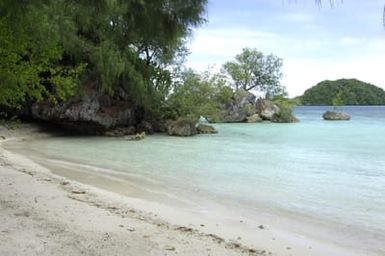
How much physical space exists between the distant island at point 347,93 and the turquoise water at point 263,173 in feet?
A: 337

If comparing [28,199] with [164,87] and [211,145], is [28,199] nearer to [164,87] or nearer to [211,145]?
[211,145]

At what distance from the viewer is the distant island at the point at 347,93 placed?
421 ft

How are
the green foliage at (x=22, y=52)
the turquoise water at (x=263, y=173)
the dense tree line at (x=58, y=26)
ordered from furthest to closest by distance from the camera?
the turquoise water at (x=263, y=173) → the green foliage at (x=22, y=52) → the dense tree line at (x=58, y=26)

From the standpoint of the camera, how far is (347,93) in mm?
134875

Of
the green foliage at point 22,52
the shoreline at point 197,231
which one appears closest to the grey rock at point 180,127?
the green foliage at point 22,52

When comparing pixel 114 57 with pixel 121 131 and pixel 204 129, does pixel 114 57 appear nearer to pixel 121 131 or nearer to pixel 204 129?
pixel 121 131

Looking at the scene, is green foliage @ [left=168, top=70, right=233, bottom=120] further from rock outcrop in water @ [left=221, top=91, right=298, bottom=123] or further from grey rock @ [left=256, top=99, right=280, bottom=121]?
grey rock @ [left=256, top=99, right=280, bottom=121]

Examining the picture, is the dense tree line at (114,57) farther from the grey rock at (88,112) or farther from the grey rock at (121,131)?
the grey rock at (121,131)

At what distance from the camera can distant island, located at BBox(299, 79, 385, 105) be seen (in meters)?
128

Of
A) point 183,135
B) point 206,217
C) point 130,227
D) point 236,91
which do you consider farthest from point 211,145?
point 236,91

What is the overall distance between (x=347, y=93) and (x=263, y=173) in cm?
12611

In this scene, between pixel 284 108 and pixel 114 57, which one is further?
pixel 284 108

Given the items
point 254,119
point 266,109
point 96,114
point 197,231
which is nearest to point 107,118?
point 96,114

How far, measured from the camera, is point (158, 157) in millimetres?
19297
